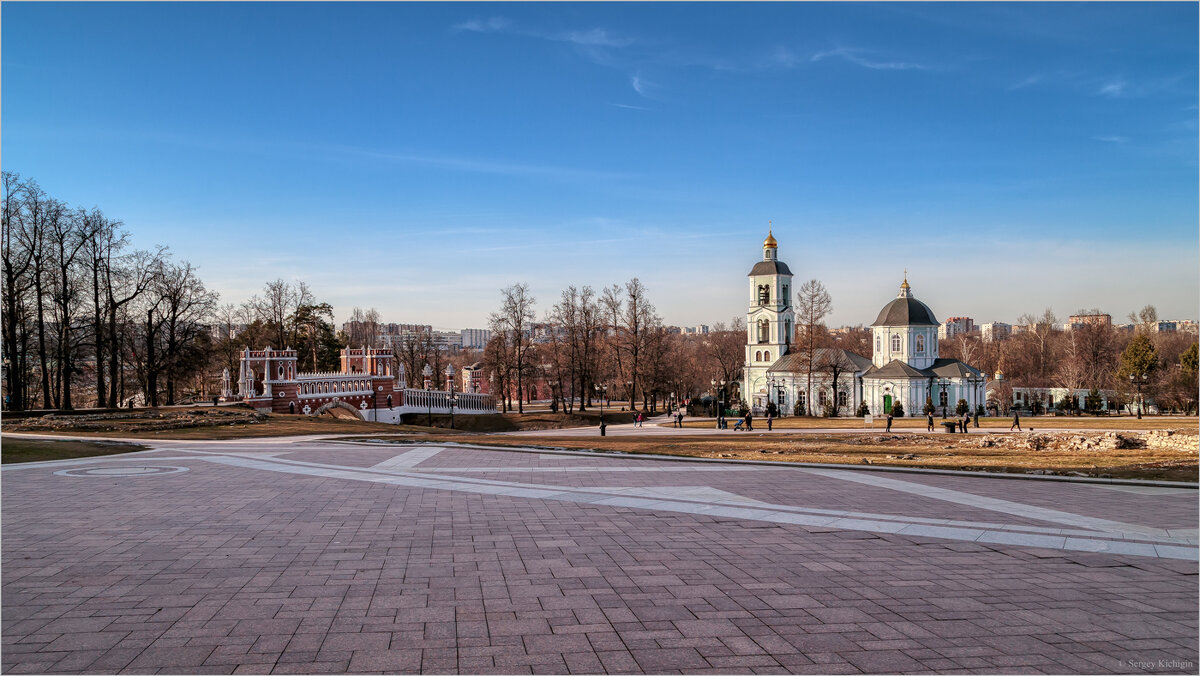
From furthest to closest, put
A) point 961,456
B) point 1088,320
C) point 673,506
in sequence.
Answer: point 1088,320, point 961,456, point 673,506

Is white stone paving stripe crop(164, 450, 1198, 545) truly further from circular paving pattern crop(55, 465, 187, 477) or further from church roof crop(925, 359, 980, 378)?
church roof crop(925, 359, 980, 378)

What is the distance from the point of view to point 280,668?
465cm

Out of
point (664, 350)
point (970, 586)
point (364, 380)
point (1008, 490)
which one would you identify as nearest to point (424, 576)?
point (970, 586)

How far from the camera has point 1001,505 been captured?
1091cm

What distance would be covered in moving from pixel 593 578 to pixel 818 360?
2050 inches

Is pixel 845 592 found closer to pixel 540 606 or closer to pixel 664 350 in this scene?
pixel 540 606

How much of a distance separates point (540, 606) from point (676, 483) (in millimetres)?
7466

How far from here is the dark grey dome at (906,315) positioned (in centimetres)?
5472

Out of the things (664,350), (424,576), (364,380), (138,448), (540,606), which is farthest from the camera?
(664,350)

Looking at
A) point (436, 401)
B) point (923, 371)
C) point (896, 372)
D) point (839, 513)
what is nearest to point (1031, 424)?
point (896, 372)

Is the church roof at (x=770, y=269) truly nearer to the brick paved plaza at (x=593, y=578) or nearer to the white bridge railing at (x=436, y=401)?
the white bridge railing at (x=436, y=401)

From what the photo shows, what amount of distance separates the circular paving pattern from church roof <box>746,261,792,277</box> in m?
51.2

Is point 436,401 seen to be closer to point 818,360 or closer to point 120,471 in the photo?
point 818,360

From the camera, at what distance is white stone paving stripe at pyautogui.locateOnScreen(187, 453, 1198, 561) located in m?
8.34
